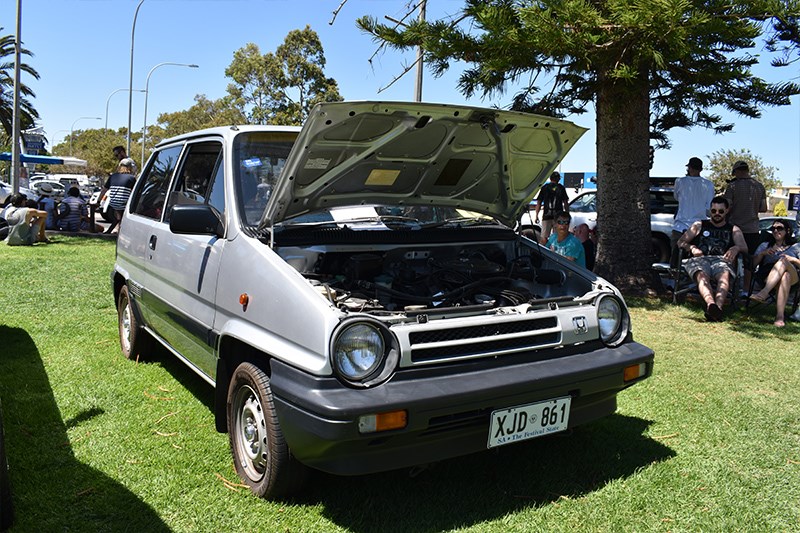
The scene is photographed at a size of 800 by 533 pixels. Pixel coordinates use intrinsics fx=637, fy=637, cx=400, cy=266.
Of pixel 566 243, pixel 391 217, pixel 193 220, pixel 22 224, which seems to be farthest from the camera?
pixel 22 224

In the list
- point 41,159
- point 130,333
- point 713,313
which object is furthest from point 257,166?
point 41,159

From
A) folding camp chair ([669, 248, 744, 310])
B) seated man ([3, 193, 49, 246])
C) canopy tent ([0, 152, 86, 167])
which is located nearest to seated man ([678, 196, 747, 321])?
folding camp chair ([669, 248, 744, 310])

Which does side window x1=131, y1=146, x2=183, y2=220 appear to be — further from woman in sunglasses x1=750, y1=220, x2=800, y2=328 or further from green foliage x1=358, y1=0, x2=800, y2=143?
woman in sunglasses x1=750, y1=220, x2=800, y2=328

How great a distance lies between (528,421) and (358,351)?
2.87ft

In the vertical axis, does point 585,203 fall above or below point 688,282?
above

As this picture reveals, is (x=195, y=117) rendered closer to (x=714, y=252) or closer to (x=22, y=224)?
(x=22, y=224)

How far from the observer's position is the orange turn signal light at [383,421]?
2473 millimetres

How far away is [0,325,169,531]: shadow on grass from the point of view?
279 cm

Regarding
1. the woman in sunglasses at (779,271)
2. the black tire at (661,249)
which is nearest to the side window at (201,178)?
the woman in sunglasses at (779,271)

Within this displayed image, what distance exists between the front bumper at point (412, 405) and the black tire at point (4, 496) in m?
1.12

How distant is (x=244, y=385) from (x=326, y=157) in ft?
3.98

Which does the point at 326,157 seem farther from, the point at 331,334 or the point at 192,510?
the point at 192,510

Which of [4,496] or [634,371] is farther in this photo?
[634,371]

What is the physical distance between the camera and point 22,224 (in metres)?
11.9
